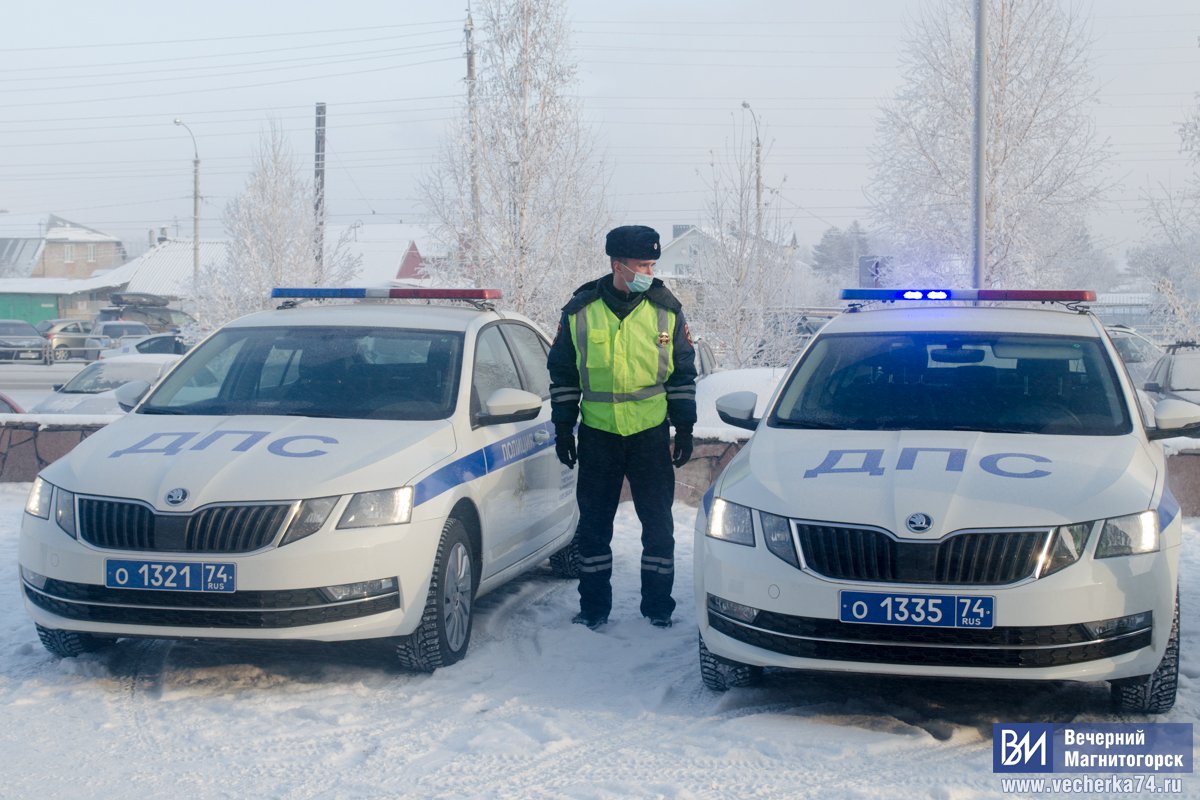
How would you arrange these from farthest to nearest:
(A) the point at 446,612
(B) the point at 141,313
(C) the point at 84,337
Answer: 1. (B) the point at 141,313
2. (C) the point at 84,337
3. (A) the point at 446,612

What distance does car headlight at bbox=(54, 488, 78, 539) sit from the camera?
5.24 metres

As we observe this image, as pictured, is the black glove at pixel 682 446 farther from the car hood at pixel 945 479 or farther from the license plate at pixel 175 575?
the license plate at pixel 175 575

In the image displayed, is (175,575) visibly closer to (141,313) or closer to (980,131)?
(980,131)

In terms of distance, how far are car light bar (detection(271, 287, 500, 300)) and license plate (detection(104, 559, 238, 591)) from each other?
2.18m

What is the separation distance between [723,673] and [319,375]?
2516mm

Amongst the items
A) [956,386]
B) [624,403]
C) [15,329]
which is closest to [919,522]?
[956,386]

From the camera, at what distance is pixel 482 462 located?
6.06 m

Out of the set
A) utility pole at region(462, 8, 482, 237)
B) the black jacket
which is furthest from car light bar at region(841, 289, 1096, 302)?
utility pole at region(462, 8, 482, 237)

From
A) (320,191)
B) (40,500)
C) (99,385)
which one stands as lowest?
(40,500)

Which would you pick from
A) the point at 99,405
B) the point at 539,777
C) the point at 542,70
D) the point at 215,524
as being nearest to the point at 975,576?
the point at 539,777

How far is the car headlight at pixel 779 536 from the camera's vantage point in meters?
4.67

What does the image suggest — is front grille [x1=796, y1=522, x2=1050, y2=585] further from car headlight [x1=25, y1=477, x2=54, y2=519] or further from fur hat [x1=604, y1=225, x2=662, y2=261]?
car headlight [x1=25, y1=477, x2=54, y2=519]

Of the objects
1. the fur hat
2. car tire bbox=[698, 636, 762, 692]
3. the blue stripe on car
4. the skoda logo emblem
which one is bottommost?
car tire bbox=[698, 636, 762, 692]

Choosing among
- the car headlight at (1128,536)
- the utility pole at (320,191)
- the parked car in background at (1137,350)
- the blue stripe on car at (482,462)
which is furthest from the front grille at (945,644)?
the utility pole at (320,191)
